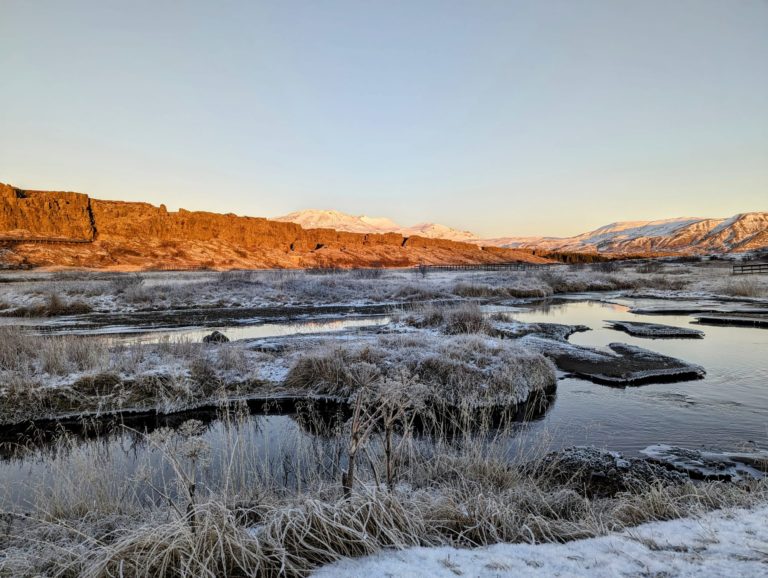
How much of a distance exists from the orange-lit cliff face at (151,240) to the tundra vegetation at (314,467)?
187ft

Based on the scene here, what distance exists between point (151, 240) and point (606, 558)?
84761 mm

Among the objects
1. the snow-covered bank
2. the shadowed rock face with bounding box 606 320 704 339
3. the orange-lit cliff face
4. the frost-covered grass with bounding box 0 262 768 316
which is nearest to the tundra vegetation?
the snow-covered bank

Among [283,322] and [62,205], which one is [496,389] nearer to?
[283,322]

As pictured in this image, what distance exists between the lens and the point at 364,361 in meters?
10.3

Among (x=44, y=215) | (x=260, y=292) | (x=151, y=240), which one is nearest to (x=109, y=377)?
(x=260, y=292)

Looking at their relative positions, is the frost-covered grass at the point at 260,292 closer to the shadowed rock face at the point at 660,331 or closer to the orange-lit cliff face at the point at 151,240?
the shadowed rock face at the point at 660,331

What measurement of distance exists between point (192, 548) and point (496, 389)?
7521 millimetres

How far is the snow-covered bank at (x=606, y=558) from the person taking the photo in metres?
2.53

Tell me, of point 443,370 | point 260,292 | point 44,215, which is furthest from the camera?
point 44,215

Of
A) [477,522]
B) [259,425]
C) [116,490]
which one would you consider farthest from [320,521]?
[259,425]

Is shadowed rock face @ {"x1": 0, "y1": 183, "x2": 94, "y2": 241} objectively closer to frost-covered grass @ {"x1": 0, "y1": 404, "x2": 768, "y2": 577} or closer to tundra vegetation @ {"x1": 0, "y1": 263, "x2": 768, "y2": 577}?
tundra vegetation @ {"x1": 0, "y1": 263, "x2": 768, "y2": 577}

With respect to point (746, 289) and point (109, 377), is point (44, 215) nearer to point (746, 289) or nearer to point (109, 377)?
point (109, 377)

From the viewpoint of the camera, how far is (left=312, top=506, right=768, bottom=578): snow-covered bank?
253 centimetres

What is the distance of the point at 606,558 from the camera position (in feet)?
8.91
